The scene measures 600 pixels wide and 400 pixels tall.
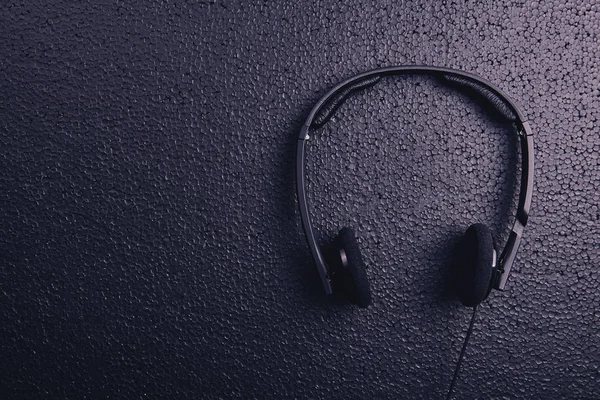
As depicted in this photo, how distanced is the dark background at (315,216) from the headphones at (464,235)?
0.05 metres

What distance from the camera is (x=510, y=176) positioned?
65 centimetres

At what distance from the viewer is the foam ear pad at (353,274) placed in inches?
22.1

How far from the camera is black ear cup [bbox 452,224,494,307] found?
556 mm

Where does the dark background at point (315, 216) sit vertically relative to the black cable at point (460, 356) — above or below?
above

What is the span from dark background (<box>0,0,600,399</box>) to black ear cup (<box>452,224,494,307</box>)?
0.16 ft

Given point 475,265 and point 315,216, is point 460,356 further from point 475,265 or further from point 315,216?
point 315,216

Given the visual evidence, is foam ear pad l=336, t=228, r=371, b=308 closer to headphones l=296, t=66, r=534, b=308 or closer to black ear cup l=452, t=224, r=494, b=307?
headphones l=296, t=66, r=534, b=308

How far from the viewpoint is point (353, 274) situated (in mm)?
559

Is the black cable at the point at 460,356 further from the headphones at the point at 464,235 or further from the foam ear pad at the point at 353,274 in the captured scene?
the foam ear pad at the point at 353,274

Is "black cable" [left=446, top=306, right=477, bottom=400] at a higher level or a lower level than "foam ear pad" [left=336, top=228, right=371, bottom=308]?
lower

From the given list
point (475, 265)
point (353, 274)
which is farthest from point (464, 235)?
point (353, 274)

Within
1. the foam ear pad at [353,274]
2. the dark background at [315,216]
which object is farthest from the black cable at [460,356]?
the foam ear pad at [353,274]

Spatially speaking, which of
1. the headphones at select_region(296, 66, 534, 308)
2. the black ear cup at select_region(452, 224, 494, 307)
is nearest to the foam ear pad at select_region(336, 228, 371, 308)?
the headphones at select_region(296, 66, 534, 308)

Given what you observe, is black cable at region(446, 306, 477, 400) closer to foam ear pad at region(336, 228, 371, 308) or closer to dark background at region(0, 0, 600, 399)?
dark background at region(0, 0, 600, 399)
